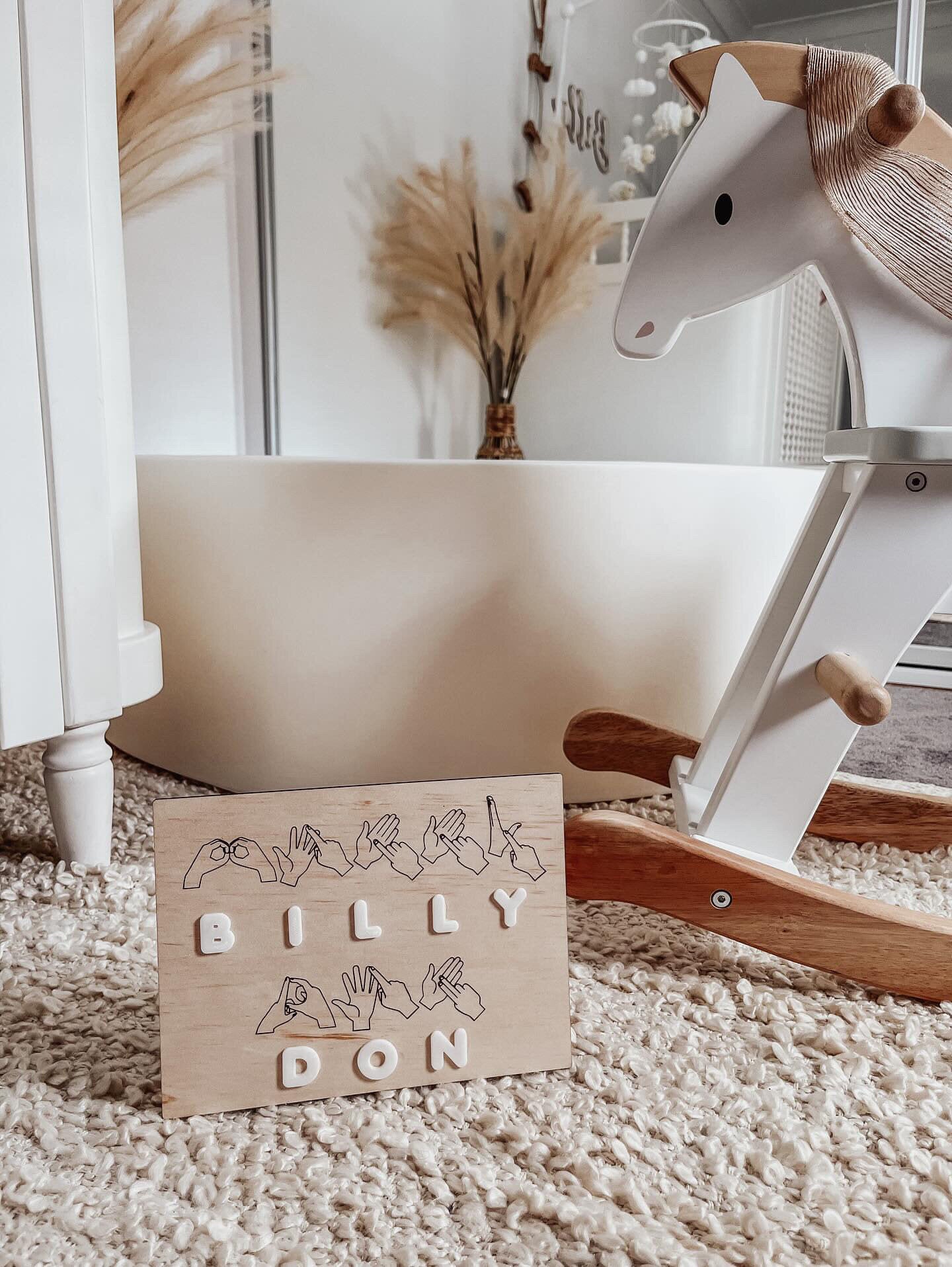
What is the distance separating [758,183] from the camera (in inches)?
31.8

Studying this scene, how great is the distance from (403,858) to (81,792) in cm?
47

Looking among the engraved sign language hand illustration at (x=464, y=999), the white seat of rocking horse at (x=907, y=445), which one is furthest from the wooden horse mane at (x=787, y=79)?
the engraved sign language hand illustration at (x=464, y=999)

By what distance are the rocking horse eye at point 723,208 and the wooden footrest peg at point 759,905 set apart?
0.55 meters

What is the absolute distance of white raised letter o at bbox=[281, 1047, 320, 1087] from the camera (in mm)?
601

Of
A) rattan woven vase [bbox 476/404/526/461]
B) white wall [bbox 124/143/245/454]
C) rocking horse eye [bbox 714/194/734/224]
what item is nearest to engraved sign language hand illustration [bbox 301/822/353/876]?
rocking horse eye [bbox 714/194/734/224]

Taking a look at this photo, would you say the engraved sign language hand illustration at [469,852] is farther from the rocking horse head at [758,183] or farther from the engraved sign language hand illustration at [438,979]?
the rocking horse head at [758,183]

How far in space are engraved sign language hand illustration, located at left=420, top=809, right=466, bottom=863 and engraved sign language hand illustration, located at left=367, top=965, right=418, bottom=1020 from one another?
0.08m

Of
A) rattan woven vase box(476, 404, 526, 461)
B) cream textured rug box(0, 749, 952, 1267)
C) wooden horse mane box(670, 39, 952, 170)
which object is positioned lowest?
cream textured rug box(0, 749, 952, 1267)

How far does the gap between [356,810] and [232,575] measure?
55 cm

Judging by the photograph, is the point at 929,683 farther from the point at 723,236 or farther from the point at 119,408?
the point at 119,408

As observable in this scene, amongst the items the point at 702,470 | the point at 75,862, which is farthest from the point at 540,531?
the point at 75,862

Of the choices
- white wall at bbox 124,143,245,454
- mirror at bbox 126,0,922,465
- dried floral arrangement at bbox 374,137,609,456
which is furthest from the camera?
dried floral arrangement at bbox 374,137,609,456

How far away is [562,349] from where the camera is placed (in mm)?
2342

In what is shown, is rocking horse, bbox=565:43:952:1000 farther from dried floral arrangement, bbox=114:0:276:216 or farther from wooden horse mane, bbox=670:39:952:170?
dried floral arrangement, bbox=114:0:276:216
